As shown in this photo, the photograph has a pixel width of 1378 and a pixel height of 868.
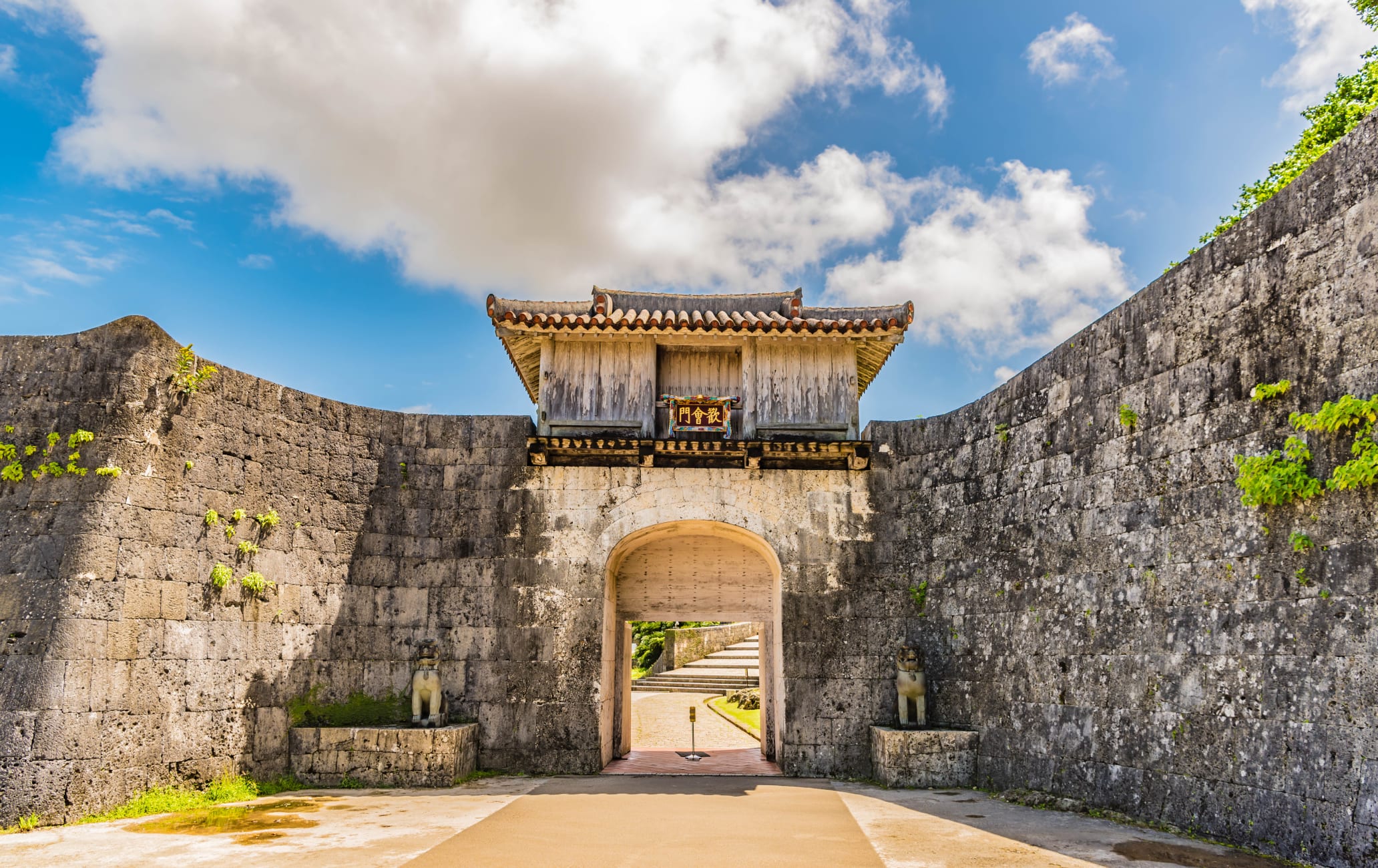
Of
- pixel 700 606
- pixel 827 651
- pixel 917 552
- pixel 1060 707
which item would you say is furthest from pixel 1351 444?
pixel 700 606

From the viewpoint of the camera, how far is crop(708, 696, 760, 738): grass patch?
65.9 ft

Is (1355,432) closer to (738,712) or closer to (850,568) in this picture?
(850,568)

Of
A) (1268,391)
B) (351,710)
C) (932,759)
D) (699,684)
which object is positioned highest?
(1268,391)

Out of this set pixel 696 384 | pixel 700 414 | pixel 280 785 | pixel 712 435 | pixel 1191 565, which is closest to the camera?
pixel 1191 565

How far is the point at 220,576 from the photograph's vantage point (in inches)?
434

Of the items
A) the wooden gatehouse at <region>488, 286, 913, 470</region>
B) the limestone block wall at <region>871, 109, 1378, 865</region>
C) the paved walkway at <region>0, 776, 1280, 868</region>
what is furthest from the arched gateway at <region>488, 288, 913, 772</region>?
the paved walkway at <region>0, 776, 1280, 868</region>

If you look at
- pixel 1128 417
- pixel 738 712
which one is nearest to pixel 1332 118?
pixel 1128 417

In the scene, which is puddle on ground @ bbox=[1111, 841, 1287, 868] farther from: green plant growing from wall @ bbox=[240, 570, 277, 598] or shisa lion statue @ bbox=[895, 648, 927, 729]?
green plant growing from wall @ bbox=[240, 570, 277, 598]

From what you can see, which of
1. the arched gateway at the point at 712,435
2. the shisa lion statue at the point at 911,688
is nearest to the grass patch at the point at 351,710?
the arched gateway at the point at 712,435

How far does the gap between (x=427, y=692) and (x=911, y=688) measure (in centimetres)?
726

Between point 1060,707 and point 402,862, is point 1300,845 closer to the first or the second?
point 1060,707

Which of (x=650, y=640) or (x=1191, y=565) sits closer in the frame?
(x=1191, y=565)

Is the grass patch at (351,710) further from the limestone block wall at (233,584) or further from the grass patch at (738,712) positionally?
the grass patch at (738,712)

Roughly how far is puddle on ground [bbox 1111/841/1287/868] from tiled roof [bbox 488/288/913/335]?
804 centimetres
